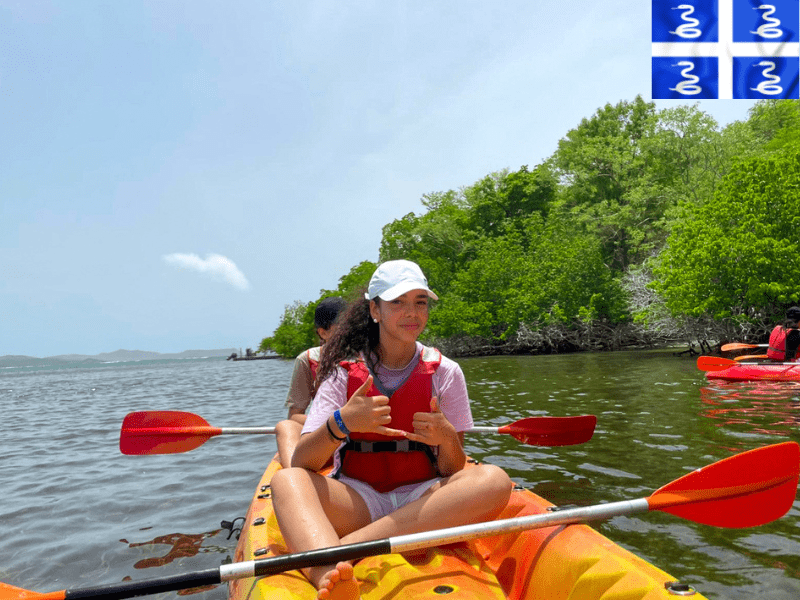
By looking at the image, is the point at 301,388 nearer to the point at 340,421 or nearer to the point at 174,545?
the point at 174,545

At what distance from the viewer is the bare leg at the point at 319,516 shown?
1653 millimetres

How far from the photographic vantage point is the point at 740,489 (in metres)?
2.27

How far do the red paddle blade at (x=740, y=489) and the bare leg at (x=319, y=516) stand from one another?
4.13ft

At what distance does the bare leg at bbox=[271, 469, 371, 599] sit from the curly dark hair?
50 centimetres

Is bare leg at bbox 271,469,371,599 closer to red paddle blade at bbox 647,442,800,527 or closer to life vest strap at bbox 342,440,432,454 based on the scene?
life vest strap at bbox 342,440,432,454

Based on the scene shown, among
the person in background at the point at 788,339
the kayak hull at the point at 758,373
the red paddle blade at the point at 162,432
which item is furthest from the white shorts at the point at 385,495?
the person in background at the point at 788,339

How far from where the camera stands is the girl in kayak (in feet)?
6.75

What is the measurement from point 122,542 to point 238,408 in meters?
7.71

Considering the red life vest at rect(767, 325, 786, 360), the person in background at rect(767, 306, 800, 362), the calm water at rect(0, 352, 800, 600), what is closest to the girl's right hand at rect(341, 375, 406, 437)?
the calm water at rect(0, 352, 800, 600)

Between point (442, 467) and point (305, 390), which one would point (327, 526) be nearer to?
point (442, 467)

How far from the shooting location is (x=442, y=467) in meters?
2.41

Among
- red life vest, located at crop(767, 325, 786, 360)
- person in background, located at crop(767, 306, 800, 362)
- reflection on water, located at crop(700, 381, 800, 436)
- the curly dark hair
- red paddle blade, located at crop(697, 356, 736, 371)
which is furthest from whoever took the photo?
red paddle blade, located at crop(697, 356, 736, 371)

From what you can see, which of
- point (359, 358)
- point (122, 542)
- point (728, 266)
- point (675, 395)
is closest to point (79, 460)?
point (122, 542)

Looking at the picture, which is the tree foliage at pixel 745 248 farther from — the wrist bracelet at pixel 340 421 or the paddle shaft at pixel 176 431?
the wrist bracelet at pixel 340 421
